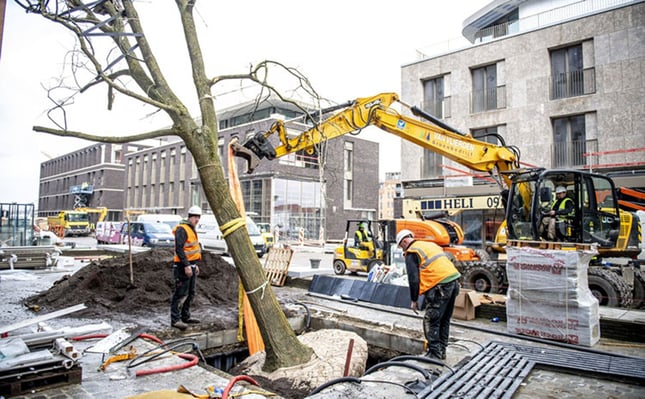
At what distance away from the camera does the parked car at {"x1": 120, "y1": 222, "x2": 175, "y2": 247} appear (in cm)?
2259

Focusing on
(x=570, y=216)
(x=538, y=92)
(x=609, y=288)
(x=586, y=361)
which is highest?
(x=538, y=92)

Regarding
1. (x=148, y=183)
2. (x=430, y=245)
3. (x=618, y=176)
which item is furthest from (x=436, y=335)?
(x=148, y=183)

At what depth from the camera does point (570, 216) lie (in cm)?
841

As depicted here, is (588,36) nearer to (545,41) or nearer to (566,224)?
(545,41)

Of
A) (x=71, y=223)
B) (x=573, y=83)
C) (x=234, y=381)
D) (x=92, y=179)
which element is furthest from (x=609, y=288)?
(x=92, y=179)

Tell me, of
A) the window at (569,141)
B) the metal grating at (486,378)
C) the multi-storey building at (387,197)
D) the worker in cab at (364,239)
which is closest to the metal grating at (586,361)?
the metal grating at (486,378)

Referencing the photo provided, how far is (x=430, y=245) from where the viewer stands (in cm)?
580

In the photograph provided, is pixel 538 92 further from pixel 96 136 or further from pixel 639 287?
pixel 96 136

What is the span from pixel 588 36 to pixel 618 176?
5791 mm

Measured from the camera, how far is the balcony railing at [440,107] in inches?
826

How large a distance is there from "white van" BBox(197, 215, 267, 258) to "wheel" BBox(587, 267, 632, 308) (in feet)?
50.4

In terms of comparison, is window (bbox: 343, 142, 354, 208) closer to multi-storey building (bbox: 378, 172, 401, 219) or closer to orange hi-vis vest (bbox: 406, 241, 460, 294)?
orange hi-vis vest (bbox: 406, 241, 460, 294)

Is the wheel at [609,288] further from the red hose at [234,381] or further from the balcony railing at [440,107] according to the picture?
the balcony railing at [440,107]

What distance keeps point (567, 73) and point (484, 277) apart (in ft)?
38.7
